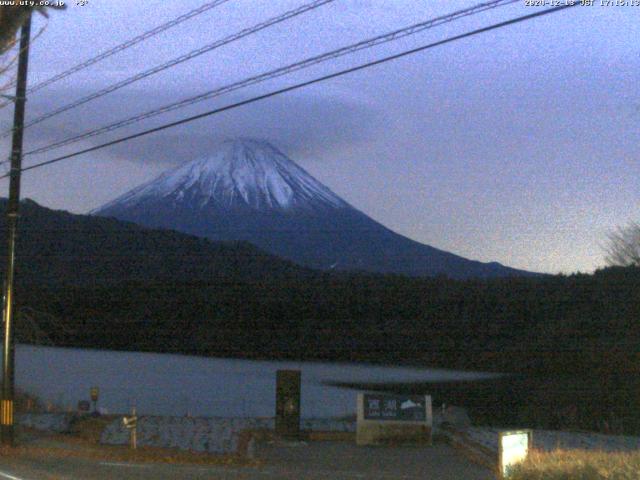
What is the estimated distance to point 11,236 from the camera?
1834 cm

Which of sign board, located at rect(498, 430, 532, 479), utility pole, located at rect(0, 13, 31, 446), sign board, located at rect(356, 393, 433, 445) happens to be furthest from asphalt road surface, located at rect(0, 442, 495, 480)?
sign board, located at rect(498, 430, 532, 479)

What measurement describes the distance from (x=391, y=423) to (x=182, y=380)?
22.3 m

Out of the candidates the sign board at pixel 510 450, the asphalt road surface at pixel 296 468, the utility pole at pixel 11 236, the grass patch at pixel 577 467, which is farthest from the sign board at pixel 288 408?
the grass patch at pixel 577 467

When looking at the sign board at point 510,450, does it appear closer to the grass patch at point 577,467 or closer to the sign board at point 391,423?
the grass patch at point 577,467

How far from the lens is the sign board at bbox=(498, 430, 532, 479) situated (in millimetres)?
10609

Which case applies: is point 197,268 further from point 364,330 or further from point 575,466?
point 575,466

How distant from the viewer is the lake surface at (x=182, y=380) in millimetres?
33469

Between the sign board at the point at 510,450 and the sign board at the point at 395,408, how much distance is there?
8473 mm

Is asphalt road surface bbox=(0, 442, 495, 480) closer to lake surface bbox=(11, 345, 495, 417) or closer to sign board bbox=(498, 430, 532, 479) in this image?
sign board bbox=(498, 430, 532, 479)

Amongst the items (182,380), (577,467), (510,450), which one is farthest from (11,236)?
(182,380)

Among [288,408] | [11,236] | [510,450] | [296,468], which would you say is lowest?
[296,468]

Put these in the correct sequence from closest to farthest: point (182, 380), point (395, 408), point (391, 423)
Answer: point (391, 423)
point (395, 408)
point (182, 380)

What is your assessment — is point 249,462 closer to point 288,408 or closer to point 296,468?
point 296,468

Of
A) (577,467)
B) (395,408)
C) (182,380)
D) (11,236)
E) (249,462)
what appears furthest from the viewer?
(182,380)
